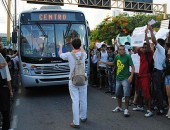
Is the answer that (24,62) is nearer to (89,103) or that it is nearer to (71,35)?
(71,35)

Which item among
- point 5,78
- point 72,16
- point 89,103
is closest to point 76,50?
point 5,78

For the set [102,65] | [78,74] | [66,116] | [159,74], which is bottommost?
[66,116]

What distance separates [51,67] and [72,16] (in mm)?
2086

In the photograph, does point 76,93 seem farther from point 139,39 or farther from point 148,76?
point 139,39

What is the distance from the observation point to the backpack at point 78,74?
24.5 ft

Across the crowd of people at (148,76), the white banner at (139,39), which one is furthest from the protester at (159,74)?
the white banner at (139,39)

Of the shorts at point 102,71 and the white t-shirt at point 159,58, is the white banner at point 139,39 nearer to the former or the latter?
the white t-shirt at point 159,58

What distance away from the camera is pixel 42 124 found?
25.9ft

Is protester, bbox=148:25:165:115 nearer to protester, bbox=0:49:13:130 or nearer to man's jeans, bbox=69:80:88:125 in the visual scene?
man's jeans, bbox=69:80:88:125

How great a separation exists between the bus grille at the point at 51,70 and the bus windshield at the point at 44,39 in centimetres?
39

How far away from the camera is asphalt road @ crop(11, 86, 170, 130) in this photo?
755 centimetres

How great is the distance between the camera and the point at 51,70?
38.5 ft

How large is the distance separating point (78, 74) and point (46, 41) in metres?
4.77

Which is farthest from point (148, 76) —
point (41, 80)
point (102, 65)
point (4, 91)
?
point (102, 65)
